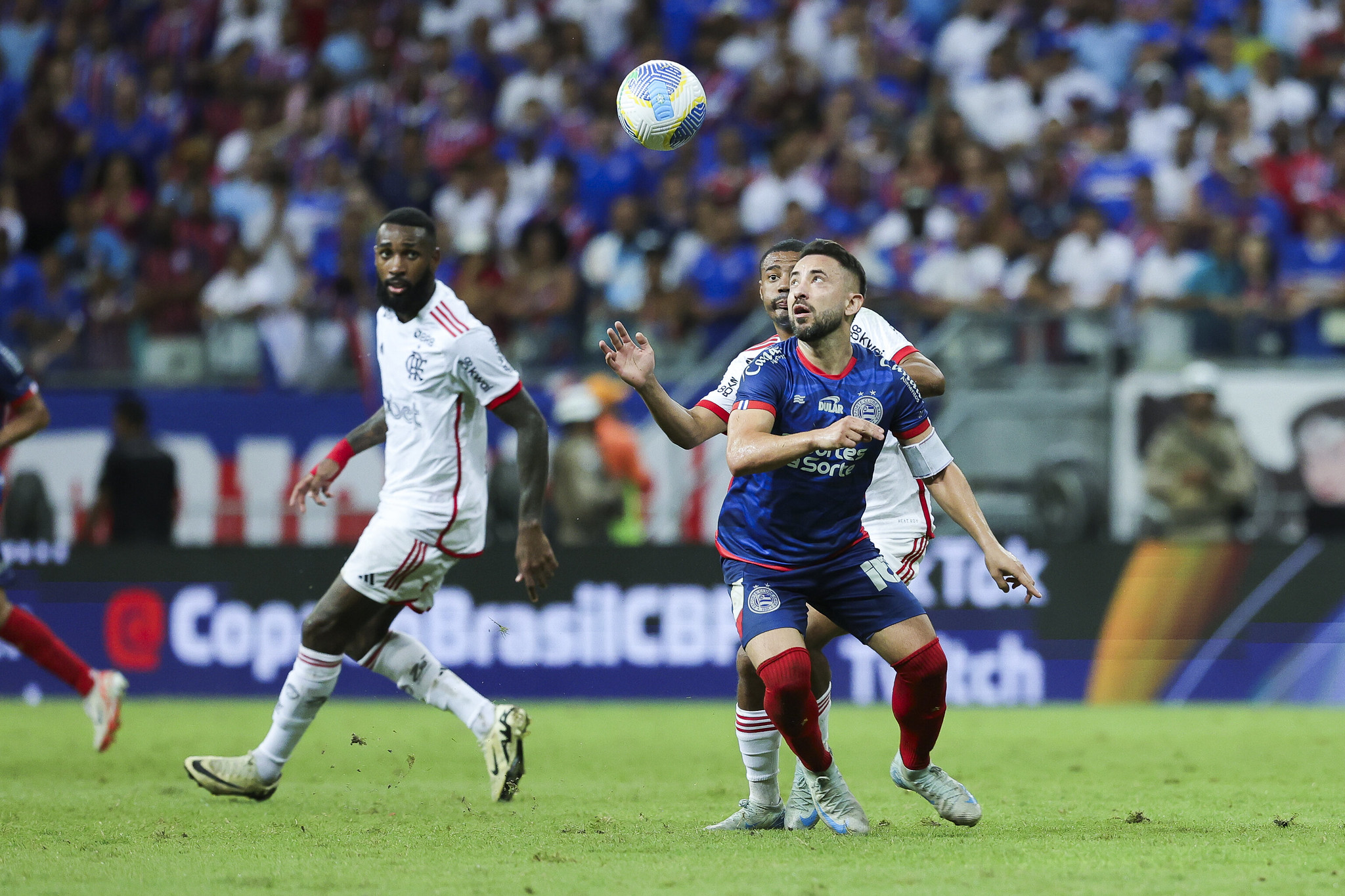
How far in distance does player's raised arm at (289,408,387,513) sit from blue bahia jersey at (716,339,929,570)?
7.32 feet

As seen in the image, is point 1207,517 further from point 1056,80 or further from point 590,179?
point 590,179

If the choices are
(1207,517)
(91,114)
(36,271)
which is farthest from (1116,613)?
(91,114)

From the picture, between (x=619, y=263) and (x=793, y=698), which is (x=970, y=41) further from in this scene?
(x=793, y=698)

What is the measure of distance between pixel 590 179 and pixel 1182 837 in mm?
12039

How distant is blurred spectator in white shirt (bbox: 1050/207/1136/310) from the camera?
15164 millimetres

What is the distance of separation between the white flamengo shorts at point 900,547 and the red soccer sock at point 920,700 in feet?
3.29

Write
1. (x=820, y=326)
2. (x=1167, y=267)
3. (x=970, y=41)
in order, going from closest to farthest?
(x=820, y=326) → (x=1167, y=267) → (x=970, y=41)

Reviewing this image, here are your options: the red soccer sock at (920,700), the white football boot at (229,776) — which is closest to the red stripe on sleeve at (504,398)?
the white football boot at (229,776)

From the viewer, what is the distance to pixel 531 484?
7.58 meters

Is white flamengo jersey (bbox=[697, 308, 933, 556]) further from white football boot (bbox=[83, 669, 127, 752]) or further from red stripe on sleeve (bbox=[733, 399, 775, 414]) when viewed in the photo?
white football boot (bbox=[83, 669, 127, 752])

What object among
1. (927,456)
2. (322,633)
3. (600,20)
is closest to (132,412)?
(322,633)

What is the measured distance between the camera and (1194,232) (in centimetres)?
1520

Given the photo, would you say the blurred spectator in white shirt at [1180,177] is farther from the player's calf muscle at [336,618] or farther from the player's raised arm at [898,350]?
the player's calf muscle at [336,618]

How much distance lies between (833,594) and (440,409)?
7.25 feet
